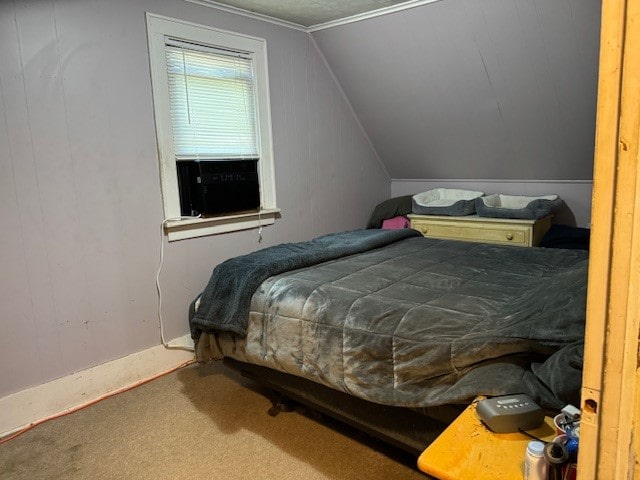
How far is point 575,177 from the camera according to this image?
3.55 metres

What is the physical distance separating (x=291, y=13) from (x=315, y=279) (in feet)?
6.53

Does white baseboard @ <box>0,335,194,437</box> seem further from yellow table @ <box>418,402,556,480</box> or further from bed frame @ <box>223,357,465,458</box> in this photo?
yellow table @ <box>418,402,556,480</box>

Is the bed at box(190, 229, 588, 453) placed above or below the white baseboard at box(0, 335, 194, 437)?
above

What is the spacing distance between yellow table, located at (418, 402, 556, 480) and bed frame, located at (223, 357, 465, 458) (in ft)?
1.13

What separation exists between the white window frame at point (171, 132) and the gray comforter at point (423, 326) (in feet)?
2.27

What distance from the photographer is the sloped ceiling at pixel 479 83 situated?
2.79 meters

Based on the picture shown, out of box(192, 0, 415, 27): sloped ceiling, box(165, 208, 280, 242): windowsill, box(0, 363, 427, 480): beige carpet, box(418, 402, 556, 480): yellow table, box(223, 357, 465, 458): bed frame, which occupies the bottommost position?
box(0, 363, 427, 480): beige carpet

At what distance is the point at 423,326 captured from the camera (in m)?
1.64

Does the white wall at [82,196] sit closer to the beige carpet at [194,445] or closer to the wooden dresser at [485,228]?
the beige carpet at [194,445]

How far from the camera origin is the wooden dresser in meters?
3.40

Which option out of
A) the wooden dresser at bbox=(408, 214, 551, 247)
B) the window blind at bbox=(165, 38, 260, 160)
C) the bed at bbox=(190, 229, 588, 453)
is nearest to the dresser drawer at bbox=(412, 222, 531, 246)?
the wooden dresser at bbox=(408, 214, 551, 247)

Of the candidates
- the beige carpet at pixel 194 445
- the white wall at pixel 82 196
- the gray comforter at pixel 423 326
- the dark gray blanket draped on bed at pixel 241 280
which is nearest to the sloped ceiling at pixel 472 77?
the white wall at pixel 82 196

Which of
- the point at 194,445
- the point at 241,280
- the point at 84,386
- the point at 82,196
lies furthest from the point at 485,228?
the point at 84,386

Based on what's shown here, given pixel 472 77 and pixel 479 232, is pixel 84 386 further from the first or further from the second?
pixel 472 77
